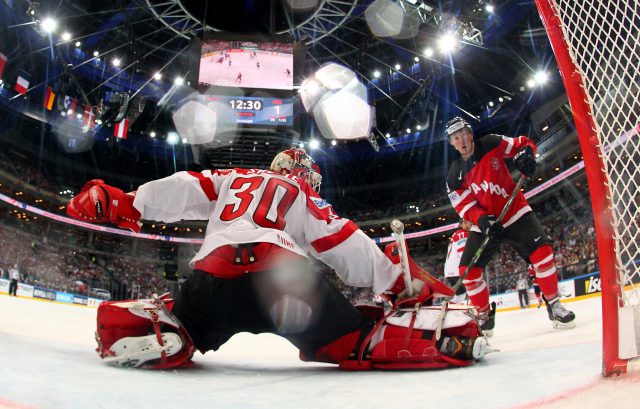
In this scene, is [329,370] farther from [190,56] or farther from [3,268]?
[3,268]

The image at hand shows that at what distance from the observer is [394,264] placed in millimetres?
2023

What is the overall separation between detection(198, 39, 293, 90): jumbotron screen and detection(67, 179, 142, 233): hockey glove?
27.1ft

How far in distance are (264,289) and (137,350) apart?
502mm

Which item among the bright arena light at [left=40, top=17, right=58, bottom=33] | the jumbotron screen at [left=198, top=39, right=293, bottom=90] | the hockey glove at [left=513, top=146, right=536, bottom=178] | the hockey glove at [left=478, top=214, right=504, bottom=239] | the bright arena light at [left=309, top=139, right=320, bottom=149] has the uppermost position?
the bright arena light at [left=40, top=17, right=58, bottom=33]

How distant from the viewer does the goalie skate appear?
5.09ft

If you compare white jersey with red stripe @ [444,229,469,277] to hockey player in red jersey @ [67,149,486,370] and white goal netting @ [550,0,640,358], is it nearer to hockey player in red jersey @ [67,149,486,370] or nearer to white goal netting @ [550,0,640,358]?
hockey player in red jersey @ [67,149,486,370]

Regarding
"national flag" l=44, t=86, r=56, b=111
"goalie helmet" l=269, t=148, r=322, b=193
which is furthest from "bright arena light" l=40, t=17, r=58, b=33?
"goalie helmet" l=269, t=148, r=322, b=193

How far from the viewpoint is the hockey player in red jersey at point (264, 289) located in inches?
66.1

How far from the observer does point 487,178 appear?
3.50 meters

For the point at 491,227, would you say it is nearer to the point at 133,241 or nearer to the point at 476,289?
the point at 476,289

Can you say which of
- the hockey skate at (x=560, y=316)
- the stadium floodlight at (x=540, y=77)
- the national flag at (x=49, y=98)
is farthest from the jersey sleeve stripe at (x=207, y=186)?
the national flag at (x=49, y=98)

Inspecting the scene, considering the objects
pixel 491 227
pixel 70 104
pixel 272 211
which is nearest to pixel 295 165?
pixel 272 211

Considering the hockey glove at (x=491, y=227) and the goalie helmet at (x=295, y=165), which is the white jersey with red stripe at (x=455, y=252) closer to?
the hockey glove at (x=491, y=227)

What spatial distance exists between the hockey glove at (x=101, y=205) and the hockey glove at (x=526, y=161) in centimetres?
270
